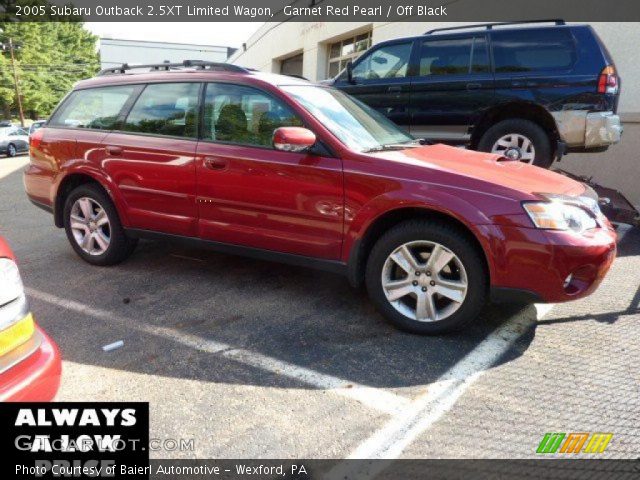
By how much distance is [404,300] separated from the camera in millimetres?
3283

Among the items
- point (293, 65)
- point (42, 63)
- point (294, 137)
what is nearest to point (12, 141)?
point (293, 65)

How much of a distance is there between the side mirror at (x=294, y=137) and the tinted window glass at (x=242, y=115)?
0.76ft

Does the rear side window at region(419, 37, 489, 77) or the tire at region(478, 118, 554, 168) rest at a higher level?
the rear side window at region(419, 37, 489, 77)

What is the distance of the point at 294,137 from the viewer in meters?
3.23

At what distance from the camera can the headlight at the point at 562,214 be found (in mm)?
2822

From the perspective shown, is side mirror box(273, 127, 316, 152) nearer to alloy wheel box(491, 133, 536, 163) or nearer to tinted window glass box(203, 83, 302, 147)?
tinted window glass box(203, 83, 302, 147)

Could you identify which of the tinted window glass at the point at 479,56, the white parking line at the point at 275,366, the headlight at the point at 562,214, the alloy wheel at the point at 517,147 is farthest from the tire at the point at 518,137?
the white parking line at the point at 275,366

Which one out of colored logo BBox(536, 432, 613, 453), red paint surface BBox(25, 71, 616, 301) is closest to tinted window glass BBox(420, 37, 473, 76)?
red paint surface BBox(25, 71, 616, 301)

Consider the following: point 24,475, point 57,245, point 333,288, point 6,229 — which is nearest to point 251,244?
point 333,288

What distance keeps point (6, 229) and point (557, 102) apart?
7094mm

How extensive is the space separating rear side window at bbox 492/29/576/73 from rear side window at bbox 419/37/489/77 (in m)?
0.18

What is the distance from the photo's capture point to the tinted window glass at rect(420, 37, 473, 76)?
20.5 feet

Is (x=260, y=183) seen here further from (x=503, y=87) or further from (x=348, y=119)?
(x=503, y=87)

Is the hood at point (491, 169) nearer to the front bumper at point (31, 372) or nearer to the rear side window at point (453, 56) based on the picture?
the front bumper at point (31, 372)
